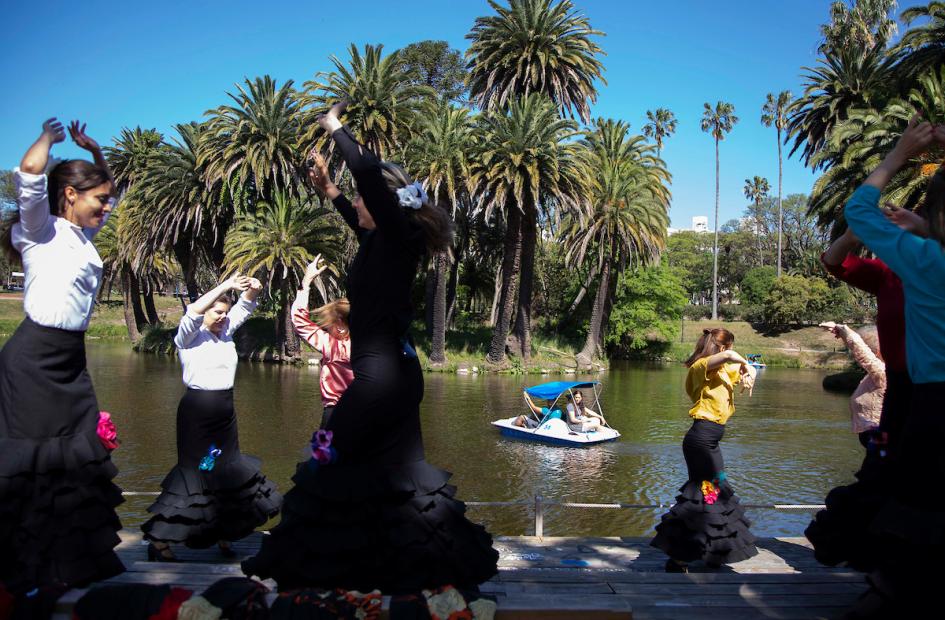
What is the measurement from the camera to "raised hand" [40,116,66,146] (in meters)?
3.37

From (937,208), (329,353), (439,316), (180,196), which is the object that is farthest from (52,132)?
(180,196)

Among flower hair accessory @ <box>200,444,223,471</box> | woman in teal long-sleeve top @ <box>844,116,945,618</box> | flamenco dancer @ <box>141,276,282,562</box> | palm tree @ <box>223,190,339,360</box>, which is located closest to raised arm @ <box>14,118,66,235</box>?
flamenco dancer @ <box>141,276,282,562</box>

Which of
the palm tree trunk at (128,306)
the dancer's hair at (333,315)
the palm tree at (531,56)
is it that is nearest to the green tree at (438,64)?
the palm tree at (531,56)

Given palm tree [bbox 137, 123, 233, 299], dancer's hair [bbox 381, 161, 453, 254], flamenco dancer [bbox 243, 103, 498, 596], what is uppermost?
palm tree [bbox 137, 123, 233, 299]

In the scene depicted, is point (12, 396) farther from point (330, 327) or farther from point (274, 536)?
point (330, 327)

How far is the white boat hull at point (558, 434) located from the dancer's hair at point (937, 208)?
14.5m

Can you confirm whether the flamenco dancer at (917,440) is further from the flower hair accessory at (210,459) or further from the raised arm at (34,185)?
the flower hair accessory at (210,459)

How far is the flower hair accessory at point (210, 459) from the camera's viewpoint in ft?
18.2

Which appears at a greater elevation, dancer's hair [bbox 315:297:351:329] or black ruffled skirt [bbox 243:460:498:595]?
dancer's hair [bbox 315:297:351:329]

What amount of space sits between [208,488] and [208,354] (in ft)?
3.35

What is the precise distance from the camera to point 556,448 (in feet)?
56.3

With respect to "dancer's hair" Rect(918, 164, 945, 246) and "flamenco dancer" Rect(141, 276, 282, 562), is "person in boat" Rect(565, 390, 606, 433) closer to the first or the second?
"flamenco dancer" Rect(141, 276, 282, 562)

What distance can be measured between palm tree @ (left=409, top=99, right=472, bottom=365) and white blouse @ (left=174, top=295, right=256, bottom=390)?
26.7 m

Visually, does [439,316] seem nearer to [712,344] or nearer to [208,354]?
[712,344]
